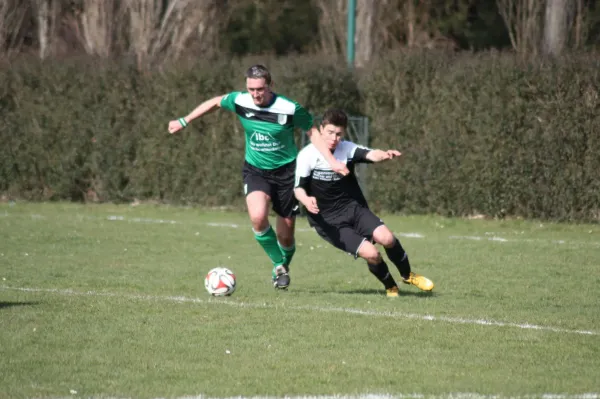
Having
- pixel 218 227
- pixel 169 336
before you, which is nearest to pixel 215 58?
pixel 218 227

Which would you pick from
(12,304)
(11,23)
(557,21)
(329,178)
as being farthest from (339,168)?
(11,23)

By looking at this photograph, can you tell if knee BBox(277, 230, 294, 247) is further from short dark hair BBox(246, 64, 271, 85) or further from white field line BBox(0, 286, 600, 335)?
short dark hair BBox(246, 64, 271, 85)

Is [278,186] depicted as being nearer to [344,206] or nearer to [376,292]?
[344,206]

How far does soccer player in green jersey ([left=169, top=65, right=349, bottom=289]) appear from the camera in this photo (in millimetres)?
10188

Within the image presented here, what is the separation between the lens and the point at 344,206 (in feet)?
32.3

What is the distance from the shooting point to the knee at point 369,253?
373 inches

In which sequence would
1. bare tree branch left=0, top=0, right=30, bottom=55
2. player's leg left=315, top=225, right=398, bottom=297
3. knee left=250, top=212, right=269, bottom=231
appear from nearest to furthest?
player's leg left=315, top=225, right=398, bottom=297, knee left=250, top=212, right=269, bottom=231, bare tree branch left=0, top=0, right=30, bottom=55

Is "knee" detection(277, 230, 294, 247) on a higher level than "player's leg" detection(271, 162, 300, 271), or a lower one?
lower

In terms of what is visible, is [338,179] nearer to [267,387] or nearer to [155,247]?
[267,387]

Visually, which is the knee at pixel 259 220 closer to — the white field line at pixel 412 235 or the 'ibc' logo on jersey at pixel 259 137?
the 'ibc' logo on jersey at pixel 259 137

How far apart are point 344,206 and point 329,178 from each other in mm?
301

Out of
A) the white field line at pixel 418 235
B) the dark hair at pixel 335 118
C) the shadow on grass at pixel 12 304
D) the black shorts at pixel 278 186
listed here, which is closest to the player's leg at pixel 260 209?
the black shorts at pixel 278 186

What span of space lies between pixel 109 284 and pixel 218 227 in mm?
6389

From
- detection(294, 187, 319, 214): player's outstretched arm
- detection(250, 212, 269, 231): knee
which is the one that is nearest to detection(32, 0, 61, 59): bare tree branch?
detection(250, 212, 269, 231): knee
